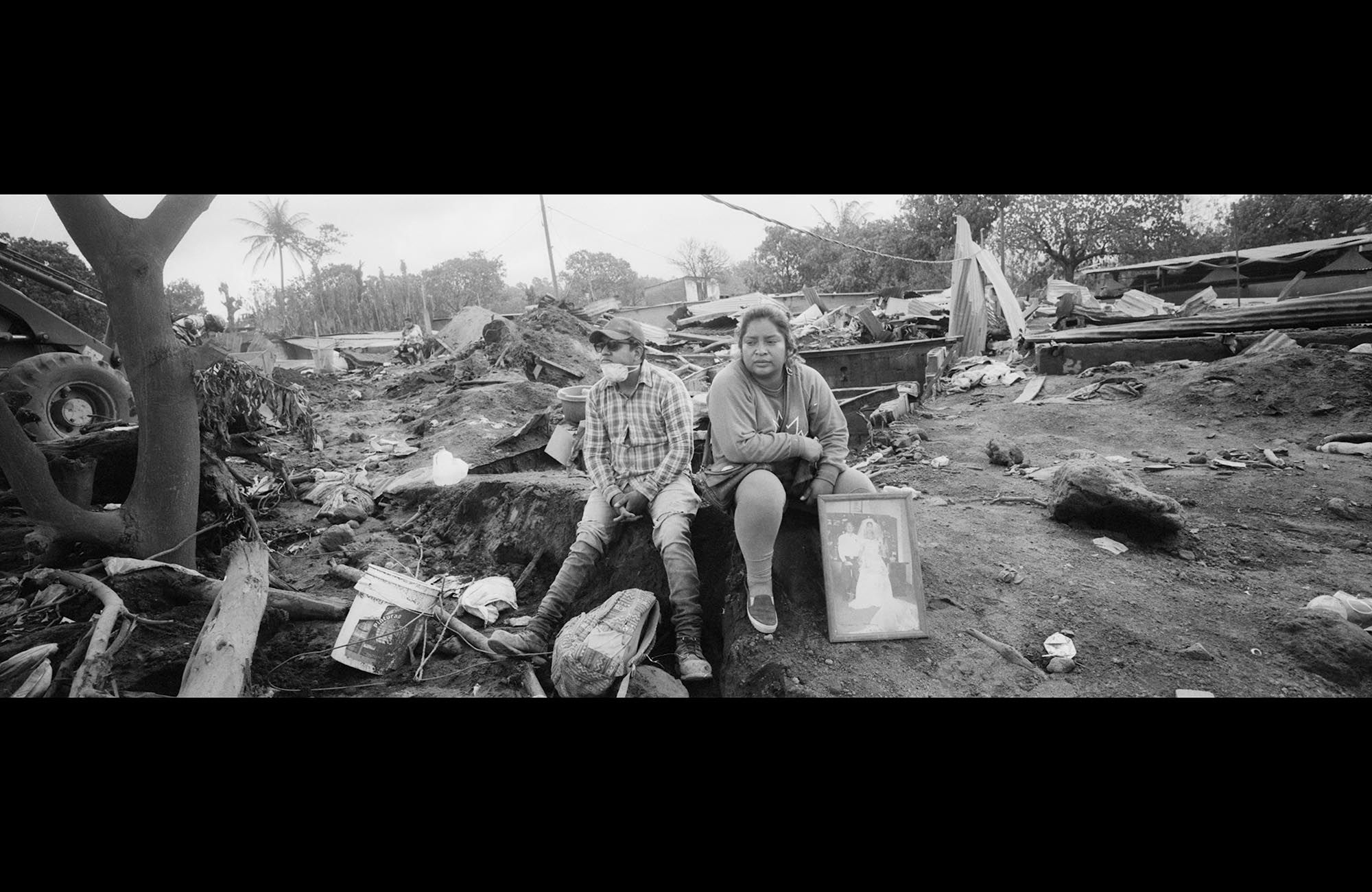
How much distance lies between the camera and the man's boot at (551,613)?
9.43 feet

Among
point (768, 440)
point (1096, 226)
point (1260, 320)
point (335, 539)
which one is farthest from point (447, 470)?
point (1096, 226)

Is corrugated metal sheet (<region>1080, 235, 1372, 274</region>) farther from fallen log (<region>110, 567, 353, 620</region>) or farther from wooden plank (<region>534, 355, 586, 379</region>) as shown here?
fallen log (<region>110, 567, 353, 620</region>)

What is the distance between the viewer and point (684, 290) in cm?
2573

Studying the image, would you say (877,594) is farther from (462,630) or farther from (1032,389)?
(1032,389)

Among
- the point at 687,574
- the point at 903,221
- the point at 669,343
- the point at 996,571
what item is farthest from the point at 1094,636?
the point at 903,221

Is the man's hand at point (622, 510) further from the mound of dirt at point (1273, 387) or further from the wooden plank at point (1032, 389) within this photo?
the wooden plank at point (1032, 389)

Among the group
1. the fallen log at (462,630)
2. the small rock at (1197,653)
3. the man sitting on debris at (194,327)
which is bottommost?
the small rock at (1197,653)

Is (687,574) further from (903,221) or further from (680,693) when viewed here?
(903,221)

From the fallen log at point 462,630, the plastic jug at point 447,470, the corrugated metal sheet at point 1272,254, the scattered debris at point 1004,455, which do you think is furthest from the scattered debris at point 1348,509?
the corrugated metal sheet at point 1272,254

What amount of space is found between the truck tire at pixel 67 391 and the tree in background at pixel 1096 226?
24405mm

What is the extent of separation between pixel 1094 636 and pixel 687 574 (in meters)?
1.80

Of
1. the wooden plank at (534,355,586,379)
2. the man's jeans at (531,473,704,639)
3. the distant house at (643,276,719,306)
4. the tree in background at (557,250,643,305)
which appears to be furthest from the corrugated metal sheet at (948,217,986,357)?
the tree in background at (557,250,643,305)

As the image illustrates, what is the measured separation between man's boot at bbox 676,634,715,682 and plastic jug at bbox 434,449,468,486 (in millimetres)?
3009

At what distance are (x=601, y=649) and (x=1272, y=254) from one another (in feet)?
63.8
